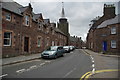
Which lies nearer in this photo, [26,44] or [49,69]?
[49,69]

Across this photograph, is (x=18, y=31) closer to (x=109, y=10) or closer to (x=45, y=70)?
(x=45, y=70)

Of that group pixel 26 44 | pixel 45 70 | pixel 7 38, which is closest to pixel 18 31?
pixel 7 38

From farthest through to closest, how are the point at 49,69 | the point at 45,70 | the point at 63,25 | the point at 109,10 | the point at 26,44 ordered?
the point at 63,25 < the point at 109,10 < the point at 26,44 < the point at 49,69 < the point at 45,70

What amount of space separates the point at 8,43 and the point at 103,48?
2076 cm

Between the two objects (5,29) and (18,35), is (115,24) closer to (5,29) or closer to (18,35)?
(18,35)

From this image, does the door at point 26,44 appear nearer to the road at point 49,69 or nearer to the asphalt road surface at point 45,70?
the road at point 49,69

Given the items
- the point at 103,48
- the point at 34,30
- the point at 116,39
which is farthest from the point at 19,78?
the point at 103,48

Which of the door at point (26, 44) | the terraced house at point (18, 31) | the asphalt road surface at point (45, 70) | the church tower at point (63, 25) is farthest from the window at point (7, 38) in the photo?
the church tower at point (63, 25)

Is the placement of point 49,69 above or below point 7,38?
below

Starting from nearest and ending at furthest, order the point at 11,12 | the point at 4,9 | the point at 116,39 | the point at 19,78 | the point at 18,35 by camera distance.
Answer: the point at 19,78 → the point at 4,9 → the point at 11,12 → the point at 18,35 → the point at 116,39

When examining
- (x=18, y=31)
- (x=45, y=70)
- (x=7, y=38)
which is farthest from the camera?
(x=18, y=31)

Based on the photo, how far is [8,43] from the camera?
48.6 feet

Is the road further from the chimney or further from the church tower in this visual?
the church tower

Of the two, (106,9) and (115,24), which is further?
(106,9)
